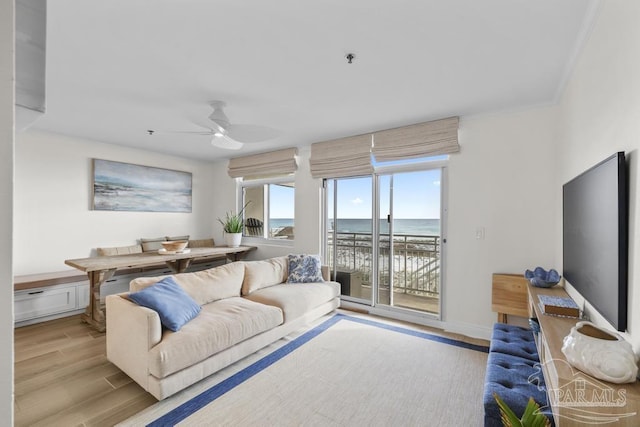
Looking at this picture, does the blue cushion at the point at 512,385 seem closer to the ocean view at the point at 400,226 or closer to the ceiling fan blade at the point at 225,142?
the ocean view at the point at 400,226

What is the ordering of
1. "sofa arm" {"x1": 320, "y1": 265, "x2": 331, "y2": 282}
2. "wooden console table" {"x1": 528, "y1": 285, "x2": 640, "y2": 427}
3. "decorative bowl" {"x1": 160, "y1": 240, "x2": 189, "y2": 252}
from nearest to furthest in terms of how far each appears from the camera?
"wooden console table" {"x1": 528, "y1": 285, "x2": 640, "y2": 427}, "sofa arm" {"x1": 320, "y1": 265, "x2": 331, "y2": 282}, "decorative bowl" {"x1": 160, "y1": 240, "x2": 189, "y2": 252}

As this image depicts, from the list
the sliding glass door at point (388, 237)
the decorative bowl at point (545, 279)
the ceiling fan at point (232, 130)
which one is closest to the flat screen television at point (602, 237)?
the decorative bowl at point (545, 279)

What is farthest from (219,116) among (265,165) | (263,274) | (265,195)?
(265,195)

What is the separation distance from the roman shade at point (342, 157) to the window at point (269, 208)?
73 cm

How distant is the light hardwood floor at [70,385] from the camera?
1873 mm

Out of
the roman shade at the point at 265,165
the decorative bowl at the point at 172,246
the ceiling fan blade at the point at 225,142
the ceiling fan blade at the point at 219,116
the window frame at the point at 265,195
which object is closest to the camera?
the ceiling fan blade at the point at 219,116

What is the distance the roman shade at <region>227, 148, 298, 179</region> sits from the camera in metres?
4.53

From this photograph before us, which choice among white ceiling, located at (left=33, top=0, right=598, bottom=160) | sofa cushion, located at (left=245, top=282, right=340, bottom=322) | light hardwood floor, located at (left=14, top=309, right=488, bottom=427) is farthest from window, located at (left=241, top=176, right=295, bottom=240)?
light hardwood floor, located at (left=14, top=309, right=488, bottom=427)

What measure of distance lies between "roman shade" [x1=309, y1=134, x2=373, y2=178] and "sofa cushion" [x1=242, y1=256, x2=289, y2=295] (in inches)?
55.2

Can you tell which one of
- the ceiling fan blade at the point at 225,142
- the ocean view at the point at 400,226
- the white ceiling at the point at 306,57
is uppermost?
the white ceiling at the point at 306,57

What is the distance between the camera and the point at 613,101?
4.59 feet

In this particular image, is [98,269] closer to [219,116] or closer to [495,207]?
[219,116]

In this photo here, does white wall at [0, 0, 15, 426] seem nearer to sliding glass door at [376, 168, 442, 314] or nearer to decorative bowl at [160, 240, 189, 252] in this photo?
sliding glass door at [376, 168, 442, 314]

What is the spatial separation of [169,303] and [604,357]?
257 centimetres
